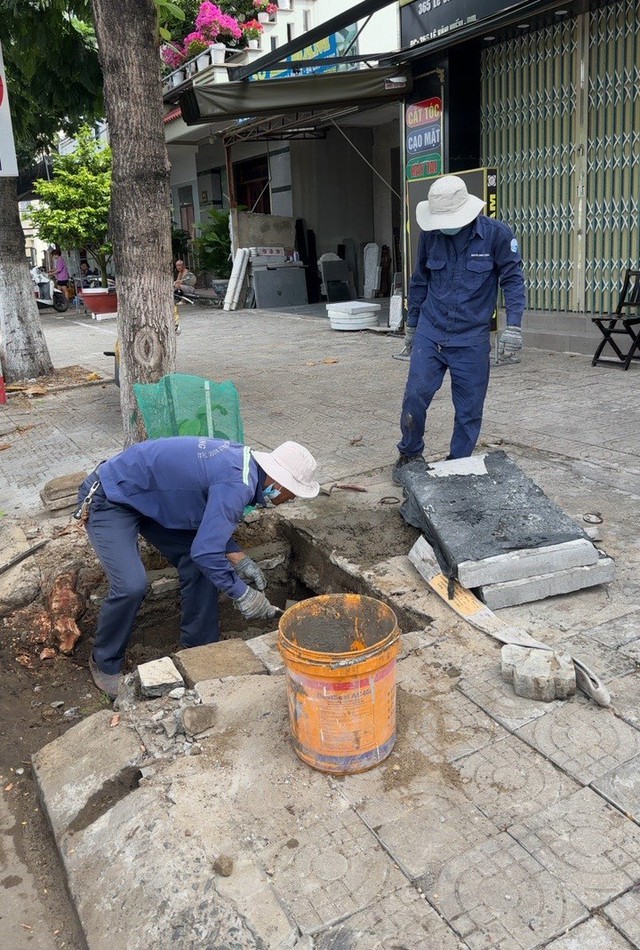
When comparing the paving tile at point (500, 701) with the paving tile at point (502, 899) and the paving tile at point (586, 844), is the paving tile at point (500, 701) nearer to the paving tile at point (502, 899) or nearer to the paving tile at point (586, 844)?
the paving tile at point (586, 844)

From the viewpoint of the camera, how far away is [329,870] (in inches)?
87.7

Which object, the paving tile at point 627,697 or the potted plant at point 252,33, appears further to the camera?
the potted plant at point 252,33

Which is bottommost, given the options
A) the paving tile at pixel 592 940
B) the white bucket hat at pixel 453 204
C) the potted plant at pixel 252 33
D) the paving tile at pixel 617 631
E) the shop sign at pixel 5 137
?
the paving tile at pixel 592 940

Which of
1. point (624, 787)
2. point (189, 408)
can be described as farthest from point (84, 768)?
point (189, 408)

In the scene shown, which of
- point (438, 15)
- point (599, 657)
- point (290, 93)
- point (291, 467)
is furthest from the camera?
point (290, 93)

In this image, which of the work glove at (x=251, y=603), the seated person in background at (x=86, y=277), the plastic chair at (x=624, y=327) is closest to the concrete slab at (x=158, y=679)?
the work glove at (x=251, y=603)

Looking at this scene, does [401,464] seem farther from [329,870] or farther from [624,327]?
[624,327]

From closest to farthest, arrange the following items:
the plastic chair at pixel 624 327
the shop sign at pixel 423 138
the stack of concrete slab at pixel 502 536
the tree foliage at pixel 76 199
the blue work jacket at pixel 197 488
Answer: the blue work jacket at pixel 197 488
the stack of concrete slab at pixel 502 536
the plastic chair at pixel 624 327
the shop sign at pixel 423 138
the tree foliage at pixel 76 199

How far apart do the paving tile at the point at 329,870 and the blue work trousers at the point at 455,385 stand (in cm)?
309

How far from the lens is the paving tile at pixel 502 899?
6.54ft

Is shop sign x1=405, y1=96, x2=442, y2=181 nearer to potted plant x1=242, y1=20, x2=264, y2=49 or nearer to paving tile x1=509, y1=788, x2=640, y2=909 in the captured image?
potted plant x1=242, y1=20, x2=264, y2=49

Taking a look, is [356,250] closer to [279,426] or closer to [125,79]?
[279,426]

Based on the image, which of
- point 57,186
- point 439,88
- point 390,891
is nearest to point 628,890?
point 390,891

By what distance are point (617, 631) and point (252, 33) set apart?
52.4 feet
